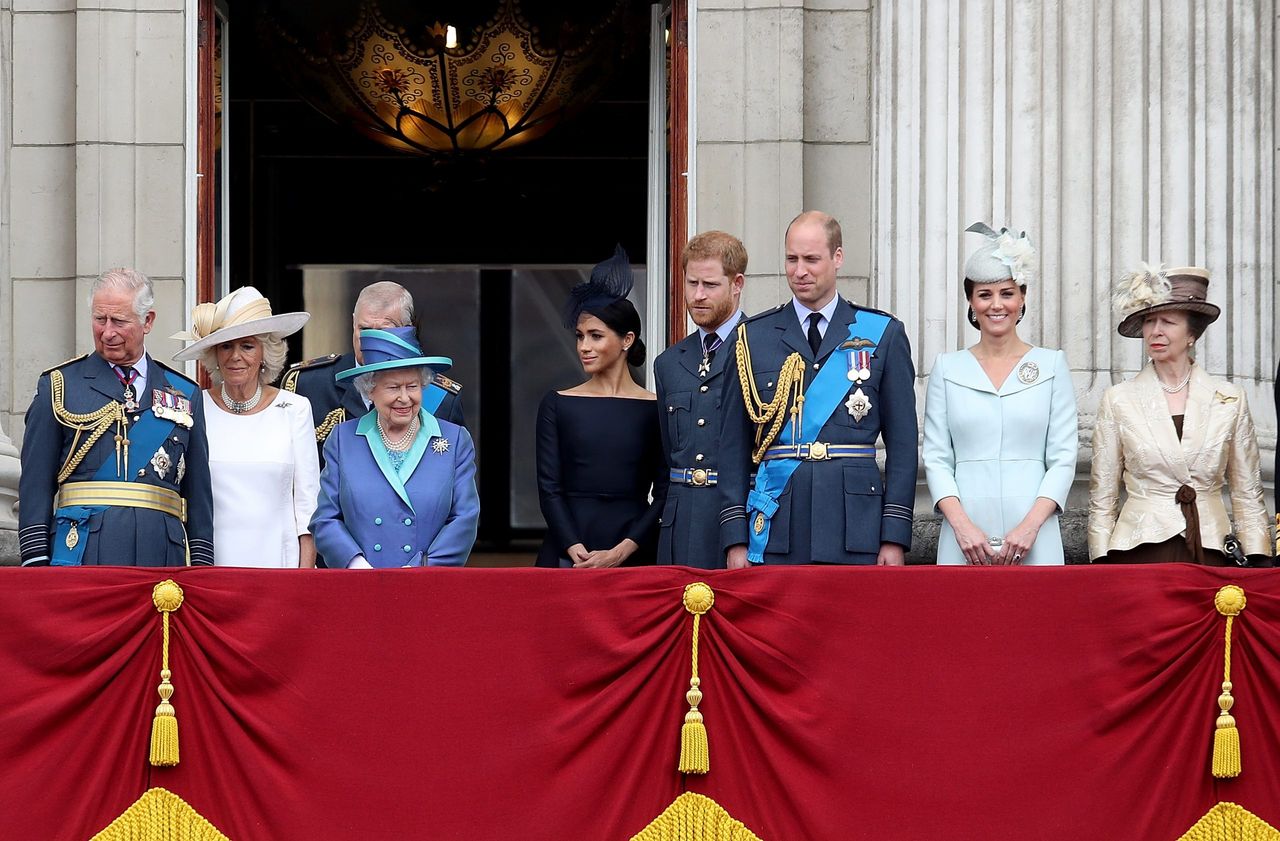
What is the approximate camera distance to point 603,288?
7.79 metres

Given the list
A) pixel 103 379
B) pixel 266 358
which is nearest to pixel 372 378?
pixel 266 358

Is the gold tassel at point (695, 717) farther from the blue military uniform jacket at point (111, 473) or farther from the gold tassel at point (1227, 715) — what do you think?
the blue military uniform jacket at point (111, 473)

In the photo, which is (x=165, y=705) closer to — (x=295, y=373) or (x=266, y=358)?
(x=266, y=358)

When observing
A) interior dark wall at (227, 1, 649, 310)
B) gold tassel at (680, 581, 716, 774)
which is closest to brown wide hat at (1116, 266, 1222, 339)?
gold tassel at (680, 581, 716, 774)

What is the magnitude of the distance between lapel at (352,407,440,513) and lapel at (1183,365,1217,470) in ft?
8.19

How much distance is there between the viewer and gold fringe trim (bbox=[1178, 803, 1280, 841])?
610 cm

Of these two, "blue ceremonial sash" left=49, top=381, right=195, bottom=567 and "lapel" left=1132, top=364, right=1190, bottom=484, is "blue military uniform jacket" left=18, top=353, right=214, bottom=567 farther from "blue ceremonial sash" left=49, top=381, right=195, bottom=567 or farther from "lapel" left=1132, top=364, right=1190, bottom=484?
"lapel" left=1132, top=364, right=1190, bottom=484

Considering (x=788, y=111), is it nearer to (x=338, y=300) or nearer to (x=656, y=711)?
(x=656, y=711)

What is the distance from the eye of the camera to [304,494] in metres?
7.23

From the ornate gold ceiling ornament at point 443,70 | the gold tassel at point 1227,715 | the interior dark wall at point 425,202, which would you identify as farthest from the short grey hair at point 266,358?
the interior dark wall at point 425,202

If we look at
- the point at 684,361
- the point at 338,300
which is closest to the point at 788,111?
the point at 684,361

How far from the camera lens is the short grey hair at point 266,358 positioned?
24.2 feet

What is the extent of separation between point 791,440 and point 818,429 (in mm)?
95

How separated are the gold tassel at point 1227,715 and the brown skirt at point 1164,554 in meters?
0.82
